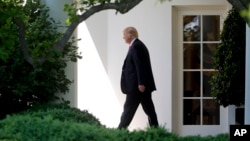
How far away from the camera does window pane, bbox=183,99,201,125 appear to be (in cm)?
1238

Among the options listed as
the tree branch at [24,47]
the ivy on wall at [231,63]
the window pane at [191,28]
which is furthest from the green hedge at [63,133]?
the window pane at [191,28]

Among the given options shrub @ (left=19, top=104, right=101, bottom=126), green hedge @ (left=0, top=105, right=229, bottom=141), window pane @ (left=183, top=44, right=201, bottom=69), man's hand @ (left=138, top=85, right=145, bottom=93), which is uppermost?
window pane @ (left=183, top=44, right=201, bottom=69)

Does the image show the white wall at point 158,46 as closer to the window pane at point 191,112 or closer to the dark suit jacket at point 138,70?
the window pane at point 191,112

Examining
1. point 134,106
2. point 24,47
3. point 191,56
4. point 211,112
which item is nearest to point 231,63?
point 191,56

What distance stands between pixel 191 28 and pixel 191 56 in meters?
0.49

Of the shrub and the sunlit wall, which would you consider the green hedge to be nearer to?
the shrub

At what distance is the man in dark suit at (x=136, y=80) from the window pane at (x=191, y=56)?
180 cm

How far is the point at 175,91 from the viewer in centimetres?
1230

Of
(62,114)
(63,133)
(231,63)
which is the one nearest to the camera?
(63,133)

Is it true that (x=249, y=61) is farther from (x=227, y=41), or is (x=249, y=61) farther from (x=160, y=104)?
(x=160, y=104)

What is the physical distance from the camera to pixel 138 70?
10523 mm

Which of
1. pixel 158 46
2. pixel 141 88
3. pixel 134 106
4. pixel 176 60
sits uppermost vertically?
pixel 158 46

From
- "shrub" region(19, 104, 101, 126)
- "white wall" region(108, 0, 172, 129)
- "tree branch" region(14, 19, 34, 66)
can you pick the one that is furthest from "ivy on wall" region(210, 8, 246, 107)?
"tree branch" region(14, 19, 34, 66)

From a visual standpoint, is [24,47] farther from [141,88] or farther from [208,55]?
[208,55]
